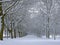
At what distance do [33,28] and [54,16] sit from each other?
27.6 m

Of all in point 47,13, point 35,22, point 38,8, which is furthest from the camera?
point 35,22

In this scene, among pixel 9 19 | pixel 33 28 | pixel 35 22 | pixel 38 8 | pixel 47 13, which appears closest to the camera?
pixel 9 19

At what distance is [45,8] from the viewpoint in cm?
4631

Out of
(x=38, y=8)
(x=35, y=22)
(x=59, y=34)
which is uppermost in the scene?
(x=38, y=8)

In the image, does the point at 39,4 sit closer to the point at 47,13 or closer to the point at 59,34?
the point at 47,13

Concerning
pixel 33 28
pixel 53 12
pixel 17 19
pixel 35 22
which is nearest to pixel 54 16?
pixel 53 12

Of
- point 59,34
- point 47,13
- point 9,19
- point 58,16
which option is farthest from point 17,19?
point 59,34

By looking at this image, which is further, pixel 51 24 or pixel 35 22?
pixel 35 22

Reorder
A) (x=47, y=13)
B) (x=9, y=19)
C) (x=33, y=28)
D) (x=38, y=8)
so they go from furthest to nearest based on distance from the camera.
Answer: (x=33, y=28), (x=38, y=8), (x=47, y=13), (x=9, y=19)

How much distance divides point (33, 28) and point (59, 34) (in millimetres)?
9484

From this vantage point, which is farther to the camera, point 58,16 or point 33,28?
point 33,28

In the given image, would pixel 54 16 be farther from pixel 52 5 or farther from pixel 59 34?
pixel 59 34

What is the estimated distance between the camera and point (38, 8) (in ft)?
161

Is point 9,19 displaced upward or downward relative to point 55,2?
downward
